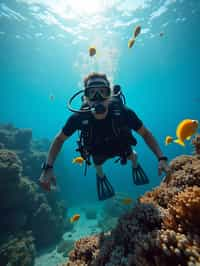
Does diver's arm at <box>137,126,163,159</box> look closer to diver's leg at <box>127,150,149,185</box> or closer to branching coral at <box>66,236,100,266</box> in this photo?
diver's leg at <box>127,150,149,185</box>

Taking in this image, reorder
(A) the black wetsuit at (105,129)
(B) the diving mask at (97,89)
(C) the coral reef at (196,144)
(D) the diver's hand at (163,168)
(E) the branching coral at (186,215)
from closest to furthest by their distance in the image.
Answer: (E) the branching coral at (186,215)
(D) the diver's hand at (163,168)
(A) the black wetsuit at (105,129)
(B) the diving mask at (97,89)
(C) the coral reef at (196,144)

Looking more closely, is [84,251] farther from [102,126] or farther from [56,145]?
[102,126]

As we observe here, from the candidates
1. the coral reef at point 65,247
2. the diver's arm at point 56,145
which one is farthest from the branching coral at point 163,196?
the coral reef at point 65,247

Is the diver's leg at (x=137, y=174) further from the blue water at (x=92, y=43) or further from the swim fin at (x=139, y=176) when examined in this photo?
the blue water at (x=92, y=43)

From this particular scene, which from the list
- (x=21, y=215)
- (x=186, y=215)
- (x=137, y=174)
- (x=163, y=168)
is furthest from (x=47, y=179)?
(x=21, y=215)

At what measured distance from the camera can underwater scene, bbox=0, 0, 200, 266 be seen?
9.03 feet

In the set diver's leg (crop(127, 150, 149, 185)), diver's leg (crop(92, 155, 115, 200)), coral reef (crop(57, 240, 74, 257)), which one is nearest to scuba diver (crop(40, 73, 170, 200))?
diver's leg (crop(92, 155, 115, 200))

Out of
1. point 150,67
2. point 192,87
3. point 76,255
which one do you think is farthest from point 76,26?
point 192,87

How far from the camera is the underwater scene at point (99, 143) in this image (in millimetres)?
2752

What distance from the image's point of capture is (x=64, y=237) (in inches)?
525

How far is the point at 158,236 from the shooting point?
2125mm

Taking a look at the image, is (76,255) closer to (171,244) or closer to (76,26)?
(171,244)

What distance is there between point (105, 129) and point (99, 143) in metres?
0.37

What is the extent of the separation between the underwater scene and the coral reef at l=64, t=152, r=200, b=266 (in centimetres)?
1
